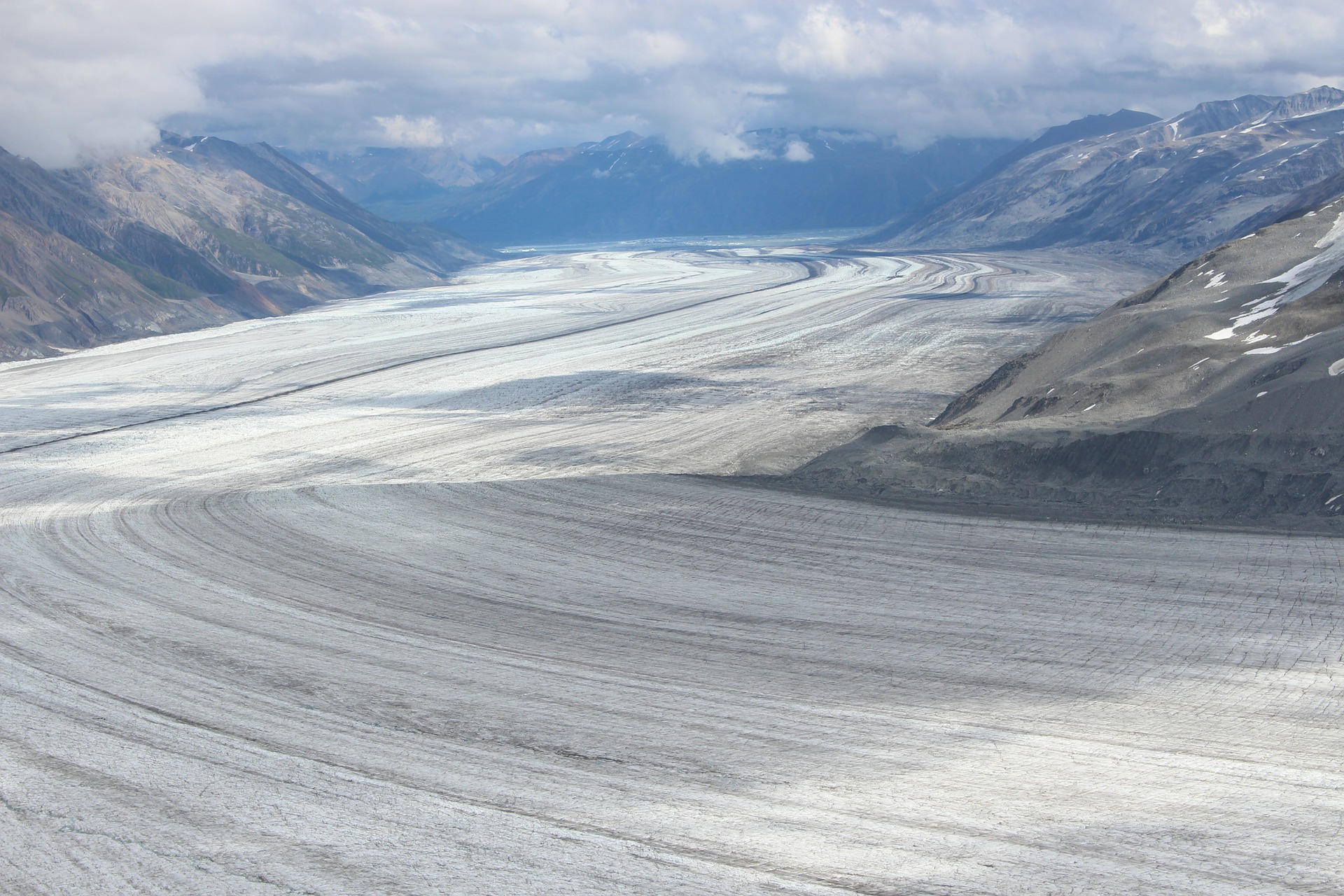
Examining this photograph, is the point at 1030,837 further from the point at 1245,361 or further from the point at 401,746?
the point at 1245,361

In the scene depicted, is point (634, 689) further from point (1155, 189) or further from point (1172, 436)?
point (1155, 189)

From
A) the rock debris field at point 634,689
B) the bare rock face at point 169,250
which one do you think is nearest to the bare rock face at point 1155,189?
the bare rock face at point 169,250

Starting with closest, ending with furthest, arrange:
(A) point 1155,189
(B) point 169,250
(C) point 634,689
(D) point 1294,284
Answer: (C) point 634,689, (D) point 1294,284, (B) point 169,250, (A) point 1155,189

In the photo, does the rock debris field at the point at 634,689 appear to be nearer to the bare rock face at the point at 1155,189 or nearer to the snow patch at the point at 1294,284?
the snow patch at the point at 1294,284

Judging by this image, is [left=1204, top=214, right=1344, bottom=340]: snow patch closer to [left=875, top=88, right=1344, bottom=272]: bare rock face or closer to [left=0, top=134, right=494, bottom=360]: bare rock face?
[left=0, top=134, right=494, bottom=360]: bare rock face

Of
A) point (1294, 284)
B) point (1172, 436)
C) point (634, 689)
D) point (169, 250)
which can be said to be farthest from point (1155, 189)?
point (634, 689)

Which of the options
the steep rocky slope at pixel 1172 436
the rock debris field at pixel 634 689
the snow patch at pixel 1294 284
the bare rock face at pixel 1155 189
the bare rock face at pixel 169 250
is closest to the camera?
the rock debris field at pixel 634 689
